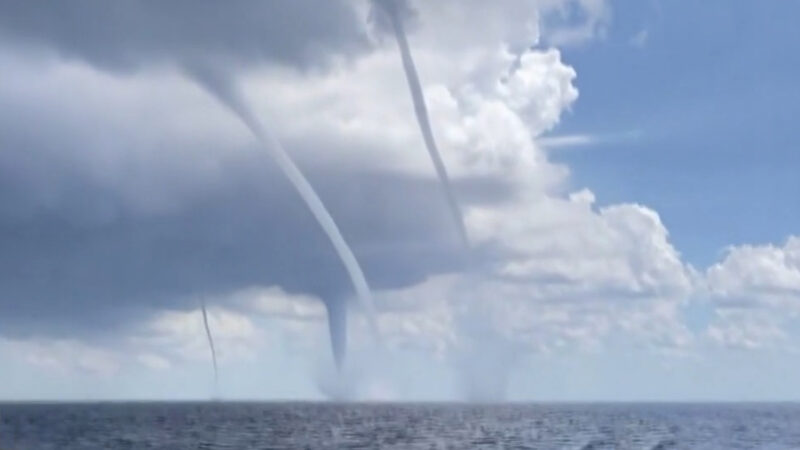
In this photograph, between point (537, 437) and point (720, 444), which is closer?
point (720, 444)

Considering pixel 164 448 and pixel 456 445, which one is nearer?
pixel 164 448

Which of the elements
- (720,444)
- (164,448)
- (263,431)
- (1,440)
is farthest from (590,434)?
(1,440)

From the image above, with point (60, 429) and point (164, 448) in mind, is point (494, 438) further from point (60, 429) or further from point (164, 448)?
point (60, 429)

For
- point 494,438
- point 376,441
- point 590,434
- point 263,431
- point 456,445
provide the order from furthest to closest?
1. point 263,431
2. point 590,434
3. point 494,438
4. point 376,441
5. point 456,445

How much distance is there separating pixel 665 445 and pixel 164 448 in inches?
1959

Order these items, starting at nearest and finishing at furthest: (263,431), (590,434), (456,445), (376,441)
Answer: (456,445), (376,441), (590,434), (263,431)

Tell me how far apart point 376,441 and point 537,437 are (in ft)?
66.7

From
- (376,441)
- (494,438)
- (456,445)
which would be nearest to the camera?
(456,445)

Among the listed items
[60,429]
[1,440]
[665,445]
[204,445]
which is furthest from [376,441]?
[60,429]

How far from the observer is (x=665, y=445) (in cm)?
11300

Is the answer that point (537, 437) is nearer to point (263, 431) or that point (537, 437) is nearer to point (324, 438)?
point (324, 438)

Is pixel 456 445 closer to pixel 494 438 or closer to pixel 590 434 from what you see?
pixel 494 438

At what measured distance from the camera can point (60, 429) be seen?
160500mm

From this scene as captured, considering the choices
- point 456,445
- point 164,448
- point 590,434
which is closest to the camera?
point 164,448
